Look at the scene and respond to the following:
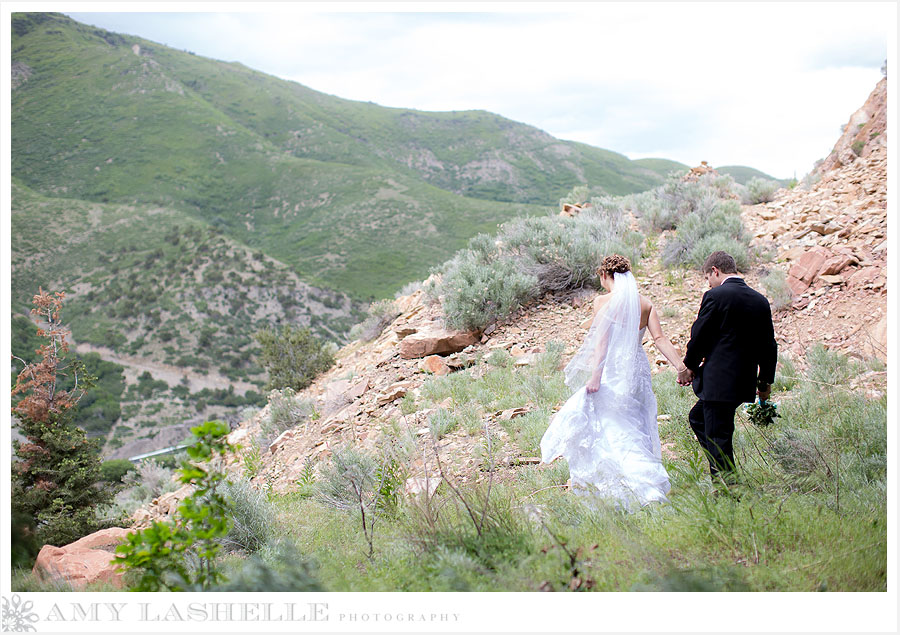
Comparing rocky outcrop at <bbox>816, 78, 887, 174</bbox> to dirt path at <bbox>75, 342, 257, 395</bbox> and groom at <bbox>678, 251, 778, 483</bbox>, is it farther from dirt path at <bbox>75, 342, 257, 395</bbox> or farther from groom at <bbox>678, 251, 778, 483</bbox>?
dirt path at <bbox>75, 342, 257, 395</bbox>

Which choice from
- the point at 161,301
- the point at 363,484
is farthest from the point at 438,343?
the point at 161,301

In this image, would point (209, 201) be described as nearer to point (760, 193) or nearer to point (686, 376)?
point (760, 193)

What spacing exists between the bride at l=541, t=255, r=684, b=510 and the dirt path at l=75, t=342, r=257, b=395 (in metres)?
25.4

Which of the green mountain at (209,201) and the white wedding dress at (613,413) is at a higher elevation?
the green mountain at (209,201)

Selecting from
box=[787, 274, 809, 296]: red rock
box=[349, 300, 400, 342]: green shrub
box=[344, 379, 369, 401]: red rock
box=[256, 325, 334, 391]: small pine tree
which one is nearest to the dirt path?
box=[256, 325, 334, 391]: small pine tree

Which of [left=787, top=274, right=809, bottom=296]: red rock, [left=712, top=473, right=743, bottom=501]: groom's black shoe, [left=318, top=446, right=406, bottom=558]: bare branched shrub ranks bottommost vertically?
[left=318, top=446, right=406, bottom=558]: bare branched shrub

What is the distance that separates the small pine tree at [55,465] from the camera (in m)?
5.56

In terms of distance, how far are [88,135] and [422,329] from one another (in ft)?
197

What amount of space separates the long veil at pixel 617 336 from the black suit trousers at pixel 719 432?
54cm

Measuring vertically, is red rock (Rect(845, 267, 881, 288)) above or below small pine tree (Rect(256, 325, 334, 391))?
above

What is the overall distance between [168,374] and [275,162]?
41186 mm

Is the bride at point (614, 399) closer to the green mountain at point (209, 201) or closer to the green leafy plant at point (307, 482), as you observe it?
the green leafy plant at point (307, 482)

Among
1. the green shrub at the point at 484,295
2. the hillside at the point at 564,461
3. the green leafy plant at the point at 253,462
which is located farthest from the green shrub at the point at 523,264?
the green leafy plant at the point at 253,462

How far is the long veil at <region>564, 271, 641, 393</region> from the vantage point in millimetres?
3639
